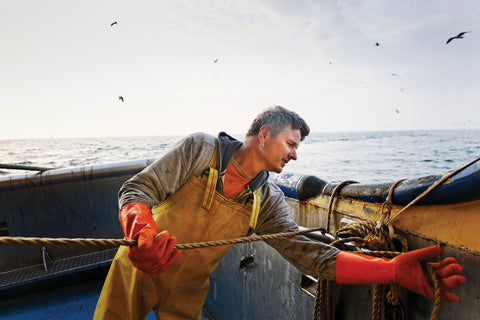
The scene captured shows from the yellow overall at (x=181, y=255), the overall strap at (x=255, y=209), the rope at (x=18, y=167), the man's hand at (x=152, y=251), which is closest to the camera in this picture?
the man's hand at (x=152, y=251)

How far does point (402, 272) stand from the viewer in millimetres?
1174

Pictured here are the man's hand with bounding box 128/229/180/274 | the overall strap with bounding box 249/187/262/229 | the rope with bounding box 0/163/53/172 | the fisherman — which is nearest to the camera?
the man's hand with bounding box 128/229/180/274

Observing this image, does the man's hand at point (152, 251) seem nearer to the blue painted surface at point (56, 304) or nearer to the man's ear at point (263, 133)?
the man's ear at point (263, 133)

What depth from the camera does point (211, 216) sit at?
165 centimetres

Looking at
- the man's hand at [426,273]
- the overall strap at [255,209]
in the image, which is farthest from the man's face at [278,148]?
the man's hand at [426,273]

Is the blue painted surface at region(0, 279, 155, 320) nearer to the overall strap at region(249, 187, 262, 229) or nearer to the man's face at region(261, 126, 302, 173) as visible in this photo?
the overall strap at region(249, 187, 262, 229)

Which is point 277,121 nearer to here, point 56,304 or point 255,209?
point 255,209

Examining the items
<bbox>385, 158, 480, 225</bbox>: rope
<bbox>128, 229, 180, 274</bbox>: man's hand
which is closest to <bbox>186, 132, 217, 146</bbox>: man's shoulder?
<bbox>128, 229, 180, 274</bbox>: man's hand

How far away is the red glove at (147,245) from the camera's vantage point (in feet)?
3.12

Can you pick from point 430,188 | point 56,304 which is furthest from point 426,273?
point 56,304

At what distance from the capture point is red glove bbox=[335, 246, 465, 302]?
1.07m

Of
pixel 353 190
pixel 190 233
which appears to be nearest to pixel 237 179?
pixel 190 233

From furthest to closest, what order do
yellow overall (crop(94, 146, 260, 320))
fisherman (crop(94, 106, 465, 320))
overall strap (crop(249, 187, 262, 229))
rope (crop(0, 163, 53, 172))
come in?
rope (crop(0, 163, 53, 172)) < overall strap (crop(249, 187, 262, 229)) < yellow overall (crop(94, 146, 260, 320)) < fisherman (crop(94, 106, 465, 320))

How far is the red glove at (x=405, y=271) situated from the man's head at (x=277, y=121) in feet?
2.75
